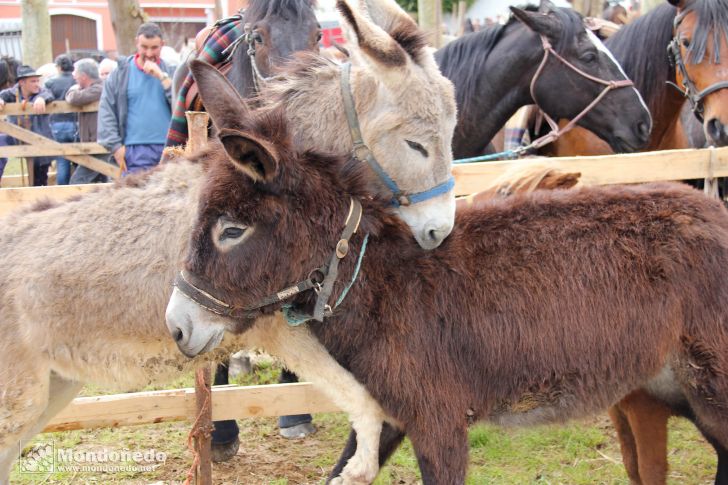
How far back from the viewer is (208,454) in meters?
3.78

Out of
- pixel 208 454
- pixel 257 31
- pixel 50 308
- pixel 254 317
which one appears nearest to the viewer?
pixel 254 317

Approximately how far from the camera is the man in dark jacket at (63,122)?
450 inches

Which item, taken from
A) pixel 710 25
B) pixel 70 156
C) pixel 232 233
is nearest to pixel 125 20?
pixel 70 156

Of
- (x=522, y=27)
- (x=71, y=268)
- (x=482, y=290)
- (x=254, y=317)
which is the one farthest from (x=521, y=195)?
(x=522, y=27)

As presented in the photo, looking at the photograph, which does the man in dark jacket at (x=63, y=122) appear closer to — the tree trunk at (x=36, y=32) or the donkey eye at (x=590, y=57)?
the tree trunk at (x=36, y=32)

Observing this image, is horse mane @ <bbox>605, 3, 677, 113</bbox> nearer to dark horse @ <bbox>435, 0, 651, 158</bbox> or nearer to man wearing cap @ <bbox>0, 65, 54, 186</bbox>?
dark horse @ <bbox>435, 0, 651, 158</bbox>

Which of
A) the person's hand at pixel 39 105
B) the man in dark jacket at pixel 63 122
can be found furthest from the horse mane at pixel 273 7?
the person's hand at pixel 39 105

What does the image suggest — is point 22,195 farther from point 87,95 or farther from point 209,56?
point 87,95

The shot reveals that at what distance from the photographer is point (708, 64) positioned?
4945 mm

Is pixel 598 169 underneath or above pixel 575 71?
underneath

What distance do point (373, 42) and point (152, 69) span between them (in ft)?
13.2

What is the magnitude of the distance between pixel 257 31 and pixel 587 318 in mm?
2499

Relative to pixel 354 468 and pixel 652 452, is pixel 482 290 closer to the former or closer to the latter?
pixel 354 468

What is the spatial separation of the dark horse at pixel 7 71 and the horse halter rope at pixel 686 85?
11.6m
